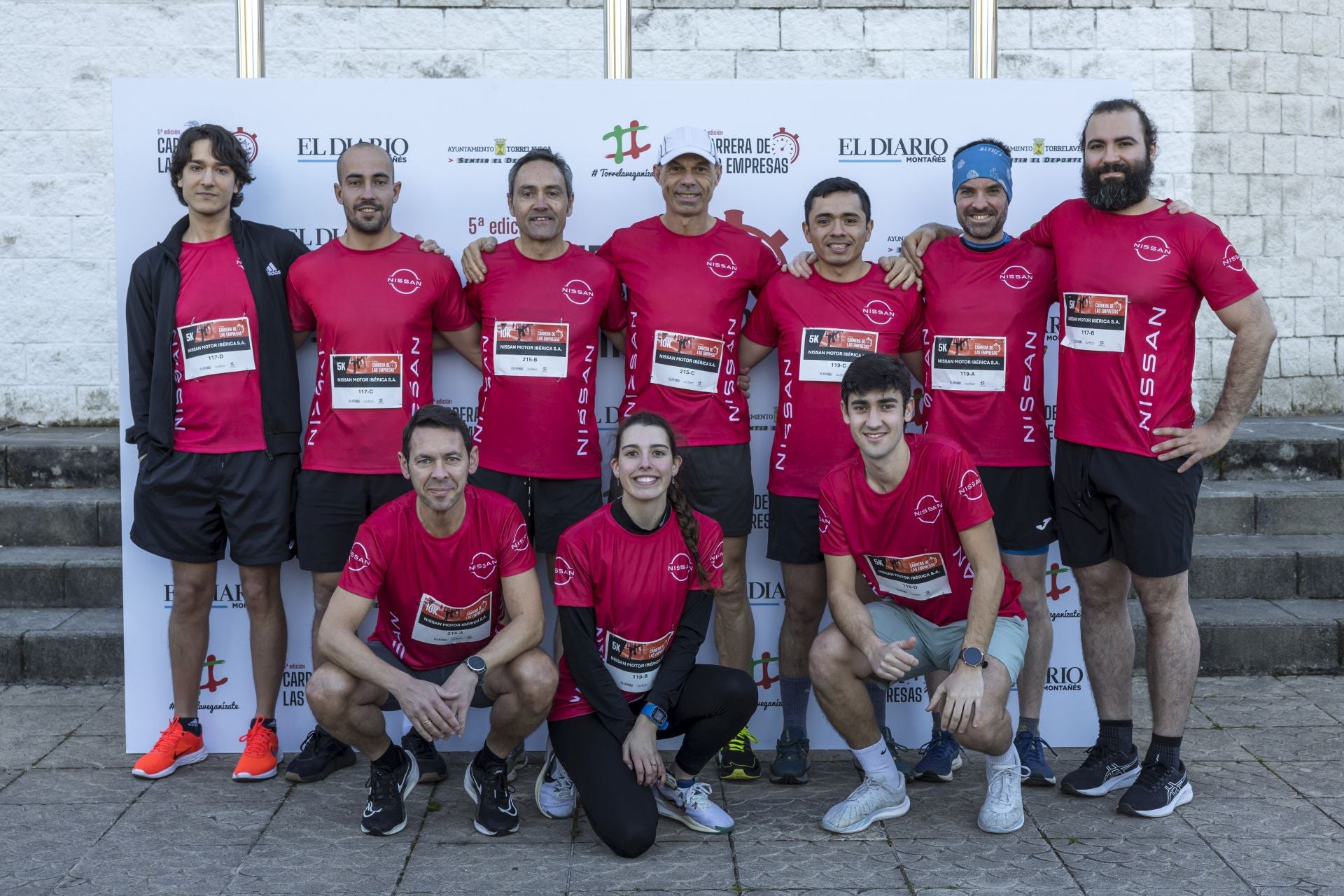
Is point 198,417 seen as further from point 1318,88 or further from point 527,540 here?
point 1318,88

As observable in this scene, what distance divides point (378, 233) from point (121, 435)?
117 centimetres

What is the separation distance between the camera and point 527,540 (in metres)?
3.76

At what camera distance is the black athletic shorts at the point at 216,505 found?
4.16m

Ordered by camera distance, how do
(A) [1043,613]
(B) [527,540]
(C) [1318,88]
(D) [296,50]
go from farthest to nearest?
(C) [1318,88] → (D) [296,50] → (A) [1043,613] → (B) [527,540]

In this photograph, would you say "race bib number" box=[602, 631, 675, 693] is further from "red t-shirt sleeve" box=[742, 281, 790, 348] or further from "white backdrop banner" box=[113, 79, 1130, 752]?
"red t-shirt sleeve" box=[742, 281, 790, 348]

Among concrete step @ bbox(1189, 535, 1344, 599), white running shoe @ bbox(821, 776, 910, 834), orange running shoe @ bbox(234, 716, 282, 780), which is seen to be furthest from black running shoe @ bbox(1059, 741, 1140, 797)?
orange running shoe @ bbox(234, 716, 282, 780)

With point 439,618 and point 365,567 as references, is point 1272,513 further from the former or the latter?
point 365,567

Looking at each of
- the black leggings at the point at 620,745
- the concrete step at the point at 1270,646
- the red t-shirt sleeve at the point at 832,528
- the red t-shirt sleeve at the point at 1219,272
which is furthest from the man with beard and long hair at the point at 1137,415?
the concrete step at the point at 1270,646

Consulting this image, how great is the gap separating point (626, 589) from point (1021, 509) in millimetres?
1378

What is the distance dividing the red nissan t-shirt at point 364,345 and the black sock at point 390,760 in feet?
2.99

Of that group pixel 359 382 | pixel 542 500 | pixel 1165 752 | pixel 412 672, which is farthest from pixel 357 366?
pixel 1165 752

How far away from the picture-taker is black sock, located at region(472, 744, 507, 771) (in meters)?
3.75

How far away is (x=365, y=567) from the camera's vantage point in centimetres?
368

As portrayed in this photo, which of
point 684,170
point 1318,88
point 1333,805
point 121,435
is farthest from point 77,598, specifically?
point 1318,88
